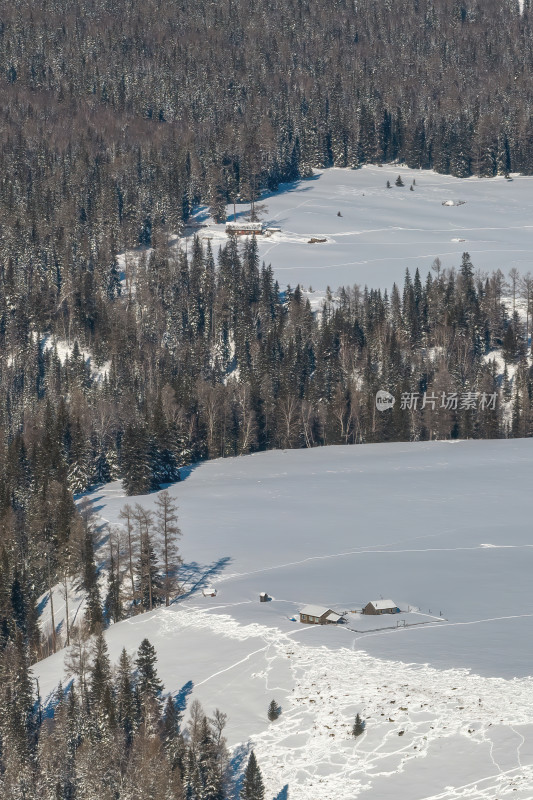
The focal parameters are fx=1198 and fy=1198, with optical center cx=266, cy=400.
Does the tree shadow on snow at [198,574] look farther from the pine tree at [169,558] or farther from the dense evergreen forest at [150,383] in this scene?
the dense evergreen forest at [150,383]

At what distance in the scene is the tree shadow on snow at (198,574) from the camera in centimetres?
8650

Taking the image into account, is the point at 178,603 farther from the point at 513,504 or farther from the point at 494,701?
the point at 513,504

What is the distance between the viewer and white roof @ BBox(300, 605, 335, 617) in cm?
7548

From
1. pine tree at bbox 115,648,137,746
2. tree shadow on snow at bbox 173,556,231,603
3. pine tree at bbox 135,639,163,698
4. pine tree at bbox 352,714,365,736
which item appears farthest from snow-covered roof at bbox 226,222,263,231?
pine tree at bbox 352,714,365,736

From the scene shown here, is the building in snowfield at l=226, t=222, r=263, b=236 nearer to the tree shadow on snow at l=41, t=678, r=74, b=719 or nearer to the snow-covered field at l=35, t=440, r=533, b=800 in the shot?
the snow-covered field at l=35, t=440, r=533, b=800

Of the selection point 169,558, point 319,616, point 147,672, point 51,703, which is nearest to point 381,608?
point 319,616

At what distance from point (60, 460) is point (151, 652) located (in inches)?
1900

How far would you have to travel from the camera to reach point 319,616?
247 ft

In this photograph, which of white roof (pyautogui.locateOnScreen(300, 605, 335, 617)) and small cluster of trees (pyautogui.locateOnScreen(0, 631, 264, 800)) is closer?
small cluster of trees (pyautogui.locateOnScreen(0, 631, 264, 800))

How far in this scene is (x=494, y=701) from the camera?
6241 centimetres

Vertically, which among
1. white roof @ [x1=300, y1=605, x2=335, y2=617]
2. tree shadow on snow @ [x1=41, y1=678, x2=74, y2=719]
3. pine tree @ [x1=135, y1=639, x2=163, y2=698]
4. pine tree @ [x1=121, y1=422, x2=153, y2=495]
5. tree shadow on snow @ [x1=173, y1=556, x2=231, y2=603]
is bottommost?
tree shadow on snow @ [x1=41, y1=678, x2=74, y2=719]

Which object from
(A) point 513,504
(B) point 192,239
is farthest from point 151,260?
(A) point 513,504

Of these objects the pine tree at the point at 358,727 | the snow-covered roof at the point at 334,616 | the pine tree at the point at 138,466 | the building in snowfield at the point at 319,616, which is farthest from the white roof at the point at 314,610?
the pine tree at the point at 138,466

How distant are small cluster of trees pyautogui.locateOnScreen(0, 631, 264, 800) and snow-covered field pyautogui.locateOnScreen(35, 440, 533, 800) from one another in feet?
5.94
